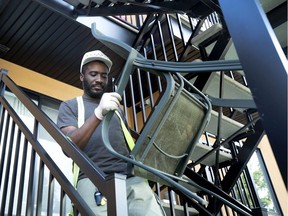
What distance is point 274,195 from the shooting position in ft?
21.8

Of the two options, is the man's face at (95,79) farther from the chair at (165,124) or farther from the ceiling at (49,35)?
the ceiling at (49,35)

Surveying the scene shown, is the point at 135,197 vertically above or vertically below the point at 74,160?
below

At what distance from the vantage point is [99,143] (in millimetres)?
1783

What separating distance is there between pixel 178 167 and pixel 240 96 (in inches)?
57.6

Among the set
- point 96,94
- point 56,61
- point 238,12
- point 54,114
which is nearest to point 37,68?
point 56,61

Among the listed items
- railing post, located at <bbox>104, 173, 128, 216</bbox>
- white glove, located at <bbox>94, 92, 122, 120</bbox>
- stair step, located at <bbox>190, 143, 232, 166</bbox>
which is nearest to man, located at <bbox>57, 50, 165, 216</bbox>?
white glove, located at <bbox>94, 92, 122, 120</bbox>

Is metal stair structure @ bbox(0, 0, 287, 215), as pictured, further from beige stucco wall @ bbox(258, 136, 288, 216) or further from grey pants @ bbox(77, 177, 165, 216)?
beige stucco wall @ bbox(258, 136, 288, 216)

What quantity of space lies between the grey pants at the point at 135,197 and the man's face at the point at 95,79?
61cm

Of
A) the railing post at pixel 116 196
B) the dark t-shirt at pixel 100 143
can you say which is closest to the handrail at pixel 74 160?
the railing post at pixel 116 196

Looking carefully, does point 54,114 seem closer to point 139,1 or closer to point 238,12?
point 139,1

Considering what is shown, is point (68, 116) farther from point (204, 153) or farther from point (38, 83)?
point (38, 83)

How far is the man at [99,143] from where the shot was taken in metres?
1.55

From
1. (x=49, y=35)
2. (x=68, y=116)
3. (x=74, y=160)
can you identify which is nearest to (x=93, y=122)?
(x=74, y=160)

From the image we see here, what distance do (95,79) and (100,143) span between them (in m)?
0.47
